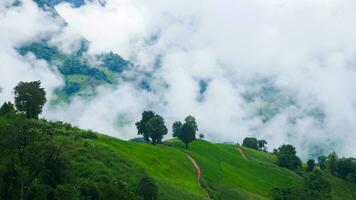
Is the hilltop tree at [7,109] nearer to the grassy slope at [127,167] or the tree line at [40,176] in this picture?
the grassy slope at [127,167]

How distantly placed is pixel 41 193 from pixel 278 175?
119638mm

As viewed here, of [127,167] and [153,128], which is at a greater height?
[153,128]

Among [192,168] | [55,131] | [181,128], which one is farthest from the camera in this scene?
[181,128]

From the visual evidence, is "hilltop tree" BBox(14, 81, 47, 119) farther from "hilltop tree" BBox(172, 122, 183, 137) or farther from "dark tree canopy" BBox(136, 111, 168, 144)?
"hilltop tree" BBox(172, 122, 183, 137)

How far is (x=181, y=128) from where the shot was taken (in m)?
186

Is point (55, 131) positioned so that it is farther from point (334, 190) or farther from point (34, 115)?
point (334, 190)

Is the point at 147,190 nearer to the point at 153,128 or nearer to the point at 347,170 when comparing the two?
the point at 153,128

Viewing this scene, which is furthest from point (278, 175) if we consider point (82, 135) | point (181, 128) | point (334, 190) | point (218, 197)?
point (82, 135)

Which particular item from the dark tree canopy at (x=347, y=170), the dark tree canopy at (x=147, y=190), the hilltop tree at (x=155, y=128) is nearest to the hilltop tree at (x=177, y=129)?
the hilltop tree at (x=155, y=128)

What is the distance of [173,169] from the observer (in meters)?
139

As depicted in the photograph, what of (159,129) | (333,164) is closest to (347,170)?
(333,164)

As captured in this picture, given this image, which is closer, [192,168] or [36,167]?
[36,167]

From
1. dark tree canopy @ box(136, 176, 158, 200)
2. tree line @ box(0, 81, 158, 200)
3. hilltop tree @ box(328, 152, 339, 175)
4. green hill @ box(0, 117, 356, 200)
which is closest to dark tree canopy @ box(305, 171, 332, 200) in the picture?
green hill @ box(0, 117, 356, 200)

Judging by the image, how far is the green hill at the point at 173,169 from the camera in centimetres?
10256
